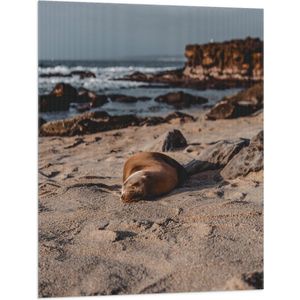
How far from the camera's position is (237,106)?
15.4 feet

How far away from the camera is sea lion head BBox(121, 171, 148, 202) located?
11.8 ft

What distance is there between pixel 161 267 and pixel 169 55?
1.56 metres

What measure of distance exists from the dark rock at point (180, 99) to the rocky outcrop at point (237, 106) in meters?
0.19

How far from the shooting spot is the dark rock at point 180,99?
4.17 meters

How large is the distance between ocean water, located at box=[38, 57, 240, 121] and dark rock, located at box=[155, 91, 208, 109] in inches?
1.4

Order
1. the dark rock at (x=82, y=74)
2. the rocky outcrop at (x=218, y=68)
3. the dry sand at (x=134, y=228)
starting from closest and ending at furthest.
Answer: the dry sand at (x=134, y=228)
the dark rock at (x=82, y=74)
the rocky outcrop at (x=218, y=68)

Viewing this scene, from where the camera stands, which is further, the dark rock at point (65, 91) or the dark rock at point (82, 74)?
the dark rock at point (82, 74)

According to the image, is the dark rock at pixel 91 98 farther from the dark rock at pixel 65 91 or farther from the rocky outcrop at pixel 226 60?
the rocky outcrop at pixel 226 60

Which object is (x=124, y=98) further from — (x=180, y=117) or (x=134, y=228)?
(x=134, y=228)

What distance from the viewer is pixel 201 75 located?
14.0 feet

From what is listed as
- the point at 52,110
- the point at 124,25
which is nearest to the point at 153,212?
the point at 52,110

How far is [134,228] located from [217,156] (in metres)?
0.99
